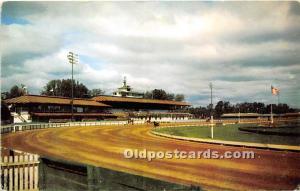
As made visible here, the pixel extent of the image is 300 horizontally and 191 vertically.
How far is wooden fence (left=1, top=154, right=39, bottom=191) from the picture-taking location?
9.88m

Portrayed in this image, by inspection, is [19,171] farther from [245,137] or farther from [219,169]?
[245,137]

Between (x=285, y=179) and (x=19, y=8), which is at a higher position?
(x=19, y=8)

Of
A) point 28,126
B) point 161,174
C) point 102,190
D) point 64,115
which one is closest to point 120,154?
point 161,174

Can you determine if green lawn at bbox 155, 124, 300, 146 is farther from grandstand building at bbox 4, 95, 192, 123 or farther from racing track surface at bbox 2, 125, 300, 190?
grandstand building at bbox 4, 95, 192, 123

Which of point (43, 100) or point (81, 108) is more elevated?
point (43, 100)

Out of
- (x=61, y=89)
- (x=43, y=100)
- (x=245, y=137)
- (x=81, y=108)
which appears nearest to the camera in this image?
(x=245, y=137)

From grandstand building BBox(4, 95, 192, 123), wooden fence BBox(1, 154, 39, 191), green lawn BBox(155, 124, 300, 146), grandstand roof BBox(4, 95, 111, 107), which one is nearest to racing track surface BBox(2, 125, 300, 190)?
wooden fence BBox(1, 154, 39, 191)

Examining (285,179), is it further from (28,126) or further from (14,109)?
(14,109)

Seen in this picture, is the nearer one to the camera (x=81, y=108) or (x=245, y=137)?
(x=245, y=137)

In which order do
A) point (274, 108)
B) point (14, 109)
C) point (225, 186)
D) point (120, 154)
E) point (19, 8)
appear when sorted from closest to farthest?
1. point (19, 8)
2. point (225, 186)
3. point (120, 154)
4. point (14, 109)
5. point (274, 108)

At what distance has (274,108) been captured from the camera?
12788cm


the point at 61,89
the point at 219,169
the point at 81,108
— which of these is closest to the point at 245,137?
the point at 219,169

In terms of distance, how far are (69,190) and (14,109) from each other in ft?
209

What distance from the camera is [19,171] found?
10031 mm
